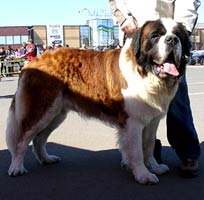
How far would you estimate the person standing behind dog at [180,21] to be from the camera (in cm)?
382

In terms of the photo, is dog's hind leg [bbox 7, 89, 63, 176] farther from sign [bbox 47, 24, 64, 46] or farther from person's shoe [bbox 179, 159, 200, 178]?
sign [bbox 47, 24, 64, 46]

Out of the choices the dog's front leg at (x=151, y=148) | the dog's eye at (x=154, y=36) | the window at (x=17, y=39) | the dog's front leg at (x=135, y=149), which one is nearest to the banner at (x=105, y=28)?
the window at (x=17, y=39)

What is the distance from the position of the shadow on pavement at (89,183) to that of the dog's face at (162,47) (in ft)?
3.42

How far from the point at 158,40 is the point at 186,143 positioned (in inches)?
50.8

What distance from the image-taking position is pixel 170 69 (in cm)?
342

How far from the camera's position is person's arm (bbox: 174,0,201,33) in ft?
12.3

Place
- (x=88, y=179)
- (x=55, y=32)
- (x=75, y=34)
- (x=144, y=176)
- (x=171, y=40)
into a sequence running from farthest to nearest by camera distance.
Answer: (x=75, y=34) < (x=55, y=32) < (x=88, y=179) < (x=144, y=176) < (x=171, y=40)

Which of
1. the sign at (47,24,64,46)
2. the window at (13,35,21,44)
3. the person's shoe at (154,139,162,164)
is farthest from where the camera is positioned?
the window at (13,35,21,44)

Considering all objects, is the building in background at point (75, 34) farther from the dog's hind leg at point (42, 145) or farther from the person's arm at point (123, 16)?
the person's arm at point (123, 16)

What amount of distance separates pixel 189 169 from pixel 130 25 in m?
1.52

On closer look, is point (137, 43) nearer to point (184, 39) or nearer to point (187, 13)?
point (184, 39)

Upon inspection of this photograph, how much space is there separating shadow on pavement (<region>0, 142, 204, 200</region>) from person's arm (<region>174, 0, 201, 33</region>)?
1.44m

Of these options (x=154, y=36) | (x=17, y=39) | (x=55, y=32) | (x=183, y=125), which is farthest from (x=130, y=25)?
(x=17, y=39)

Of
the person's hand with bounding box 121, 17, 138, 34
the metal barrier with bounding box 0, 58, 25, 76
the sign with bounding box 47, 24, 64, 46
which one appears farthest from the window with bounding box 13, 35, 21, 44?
the person's hand with bounding box 121, 17, 138, 34
